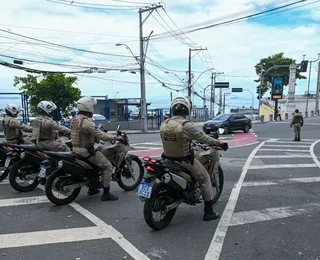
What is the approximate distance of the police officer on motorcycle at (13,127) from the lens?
6.61 meters

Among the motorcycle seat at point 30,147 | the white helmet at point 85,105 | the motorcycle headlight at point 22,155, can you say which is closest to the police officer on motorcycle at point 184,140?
the white helmet at point 85,105

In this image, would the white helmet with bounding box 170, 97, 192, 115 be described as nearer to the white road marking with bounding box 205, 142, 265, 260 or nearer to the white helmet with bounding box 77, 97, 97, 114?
the white helmet with bounding box 77, 97, 97, 114

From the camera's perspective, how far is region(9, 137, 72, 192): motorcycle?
5898mm

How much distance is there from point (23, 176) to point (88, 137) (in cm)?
195

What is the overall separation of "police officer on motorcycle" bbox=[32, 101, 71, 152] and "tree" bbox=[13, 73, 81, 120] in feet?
65.8

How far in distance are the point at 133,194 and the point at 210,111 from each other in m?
47.4

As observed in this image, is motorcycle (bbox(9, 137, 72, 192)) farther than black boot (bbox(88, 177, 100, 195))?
Yes

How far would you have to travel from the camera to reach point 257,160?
9844mm

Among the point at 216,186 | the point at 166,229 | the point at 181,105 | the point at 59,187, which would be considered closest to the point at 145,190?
the point at 166,229

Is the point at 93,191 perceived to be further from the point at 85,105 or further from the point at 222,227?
the point at 222,227

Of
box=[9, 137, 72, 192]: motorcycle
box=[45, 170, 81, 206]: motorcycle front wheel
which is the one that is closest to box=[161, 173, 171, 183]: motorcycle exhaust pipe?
box=[45, 170, 81, 206]: motorcycle front wheel

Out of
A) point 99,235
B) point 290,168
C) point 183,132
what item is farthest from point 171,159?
point 290,168

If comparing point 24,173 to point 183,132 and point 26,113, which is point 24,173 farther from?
point 26,113

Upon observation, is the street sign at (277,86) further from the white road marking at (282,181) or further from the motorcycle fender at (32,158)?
the motorcycle fender at (32,158)
